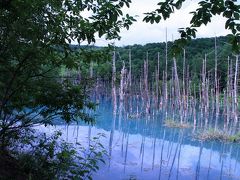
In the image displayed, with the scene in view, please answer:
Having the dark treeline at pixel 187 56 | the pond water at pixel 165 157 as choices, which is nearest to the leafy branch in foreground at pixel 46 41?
the pond water at pixel 165 157

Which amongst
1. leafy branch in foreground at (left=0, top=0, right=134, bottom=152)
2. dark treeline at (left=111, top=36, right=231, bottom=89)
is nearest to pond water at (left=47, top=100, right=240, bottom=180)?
leafy branch in foreground at (left=0, top=0, right=134, bottom=152)

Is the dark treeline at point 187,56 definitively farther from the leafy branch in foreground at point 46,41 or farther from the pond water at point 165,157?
the leafy branch in foreground at point 46,41

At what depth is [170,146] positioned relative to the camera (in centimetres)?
2680

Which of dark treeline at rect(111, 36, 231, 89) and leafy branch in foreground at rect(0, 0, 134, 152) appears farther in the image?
dark treeline at rect(111, 36, 231, 89)

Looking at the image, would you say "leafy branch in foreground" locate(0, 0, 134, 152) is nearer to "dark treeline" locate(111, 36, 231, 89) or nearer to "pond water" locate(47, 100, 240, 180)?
"pond water" locate(47, 100, 240, 180)

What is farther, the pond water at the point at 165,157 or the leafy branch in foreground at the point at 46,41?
the pond water at the point at 165,157

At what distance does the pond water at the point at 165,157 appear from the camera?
1744 cm

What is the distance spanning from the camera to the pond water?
57.2ft

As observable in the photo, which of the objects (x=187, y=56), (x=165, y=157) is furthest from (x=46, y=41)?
(x=187, y=56)

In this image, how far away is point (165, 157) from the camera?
22031 mm

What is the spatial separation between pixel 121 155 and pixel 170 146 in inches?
273

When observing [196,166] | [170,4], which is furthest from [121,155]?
[170,4]

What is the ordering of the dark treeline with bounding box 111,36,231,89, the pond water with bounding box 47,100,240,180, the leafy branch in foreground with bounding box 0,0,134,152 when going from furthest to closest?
the dark treeline with bounding box 111,36,231,89 < the pond water with bounding box 47,100,240,180 < the leafy branch in foreground with bounding box 0,0,134,152

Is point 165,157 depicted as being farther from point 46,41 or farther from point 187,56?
point 187,56
